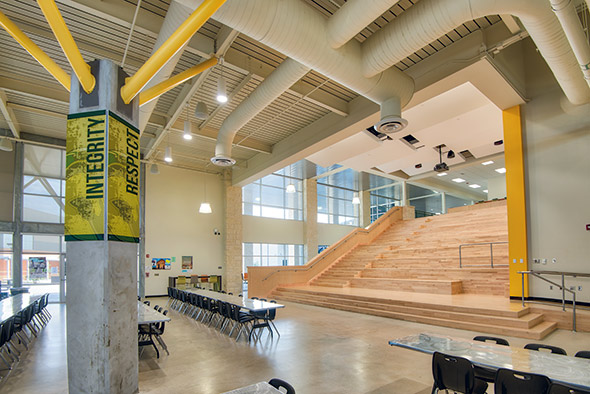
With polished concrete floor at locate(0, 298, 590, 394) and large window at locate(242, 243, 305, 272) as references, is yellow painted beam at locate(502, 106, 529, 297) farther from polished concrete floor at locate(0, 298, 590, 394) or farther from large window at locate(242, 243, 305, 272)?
large window at locate(242, 243, 305, 272)

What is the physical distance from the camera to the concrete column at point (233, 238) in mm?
16031

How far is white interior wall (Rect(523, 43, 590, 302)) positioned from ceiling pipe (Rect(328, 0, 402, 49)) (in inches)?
Answer: 227

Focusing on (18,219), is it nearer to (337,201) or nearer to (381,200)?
(337,201)

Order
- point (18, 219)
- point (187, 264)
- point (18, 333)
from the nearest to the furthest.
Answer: point (18, 333)
point (18, 219)
point (187, 264)

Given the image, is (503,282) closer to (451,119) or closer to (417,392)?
(451,119)

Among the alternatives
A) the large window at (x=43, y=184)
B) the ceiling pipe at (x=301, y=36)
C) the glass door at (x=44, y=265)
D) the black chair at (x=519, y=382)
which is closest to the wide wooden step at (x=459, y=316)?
the black chair at (x=519, y=382)

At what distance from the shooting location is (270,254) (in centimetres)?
1903

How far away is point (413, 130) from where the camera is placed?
11305mm

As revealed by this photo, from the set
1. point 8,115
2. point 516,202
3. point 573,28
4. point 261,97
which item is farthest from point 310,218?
point 573,28

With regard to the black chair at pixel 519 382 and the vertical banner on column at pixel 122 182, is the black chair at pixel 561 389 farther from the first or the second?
the vertical banner on column at pixel 122 182

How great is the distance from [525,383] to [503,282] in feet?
25.6

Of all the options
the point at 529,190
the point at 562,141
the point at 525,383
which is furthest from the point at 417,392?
the point at 562,141

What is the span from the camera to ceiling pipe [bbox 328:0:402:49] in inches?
168

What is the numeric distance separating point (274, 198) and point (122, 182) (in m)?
15.8
